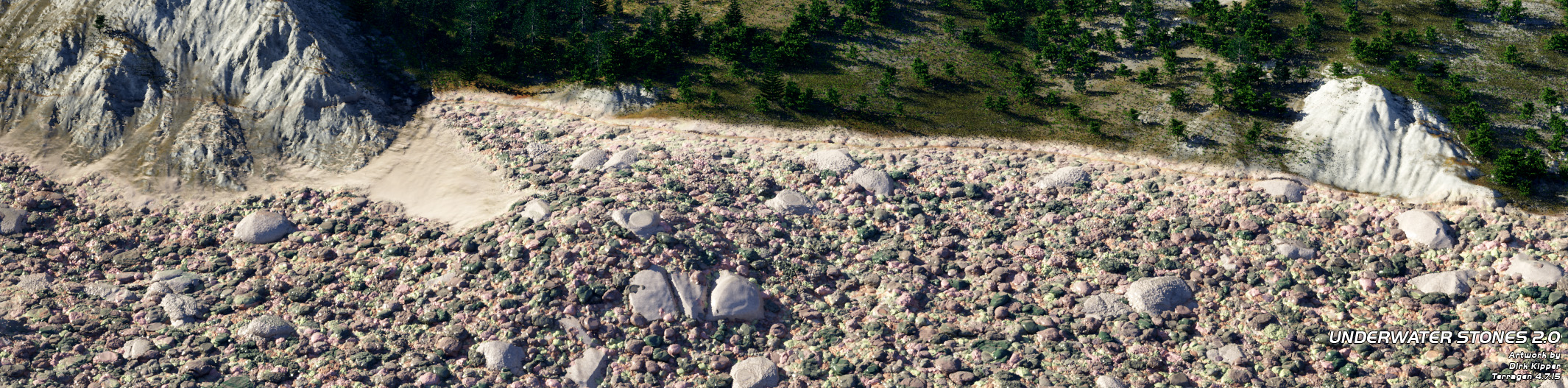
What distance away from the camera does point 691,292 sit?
25.1 metres

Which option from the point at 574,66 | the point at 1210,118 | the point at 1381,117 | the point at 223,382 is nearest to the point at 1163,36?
the point at 1210,118

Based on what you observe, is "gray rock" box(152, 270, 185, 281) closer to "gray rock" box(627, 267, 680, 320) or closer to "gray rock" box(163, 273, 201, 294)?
"gray rock" box(163, 273, 201, 294)

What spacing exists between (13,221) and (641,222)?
63.1 feet

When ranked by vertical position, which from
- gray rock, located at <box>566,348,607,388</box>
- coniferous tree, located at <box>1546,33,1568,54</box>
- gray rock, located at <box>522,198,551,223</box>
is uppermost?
gray rock, located at <box>522,198,551,223</box>

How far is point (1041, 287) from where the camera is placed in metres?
26.1

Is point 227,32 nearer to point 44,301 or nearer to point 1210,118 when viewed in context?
point 44,301

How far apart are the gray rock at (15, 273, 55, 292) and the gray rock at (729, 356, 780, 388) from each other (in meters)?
19.2

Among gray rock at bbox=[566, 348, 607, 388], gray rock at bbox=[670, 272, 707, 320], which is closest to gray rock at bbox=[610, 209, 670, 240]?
gray rock at bbox=[670, 272, 707, 320]

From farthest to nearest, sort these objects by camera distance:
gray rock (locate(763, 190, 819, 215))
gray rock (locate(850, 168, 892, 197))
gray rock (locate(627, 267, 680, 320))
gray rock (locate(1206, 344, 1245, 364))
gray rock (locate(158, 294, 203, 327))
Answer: gray rock (locate(850, 168, 892, 197)), gray rock (locate(763, 190, 819, 215)), gray rock (locate(158, 294, 203, 327)), gray rock (locate(627, 267, 680, 320)), gray rock (locate(1206, 344, 1245, 364))

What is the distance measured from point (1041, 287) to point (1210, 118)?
11.6 meters

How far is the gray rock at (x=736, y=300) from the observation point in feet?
81.6

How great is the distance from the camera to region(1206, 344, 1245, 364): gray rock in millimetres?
23641

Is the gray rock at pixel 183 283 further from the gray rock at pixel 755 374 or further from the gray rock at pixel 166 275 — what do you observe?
the gray rock at pixel 755 374

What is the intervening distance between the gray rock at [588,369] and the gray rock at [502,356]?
1271 millimetres
